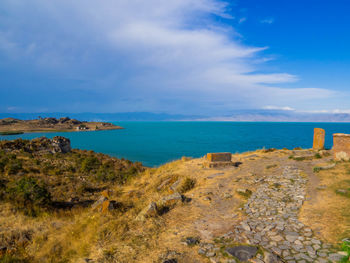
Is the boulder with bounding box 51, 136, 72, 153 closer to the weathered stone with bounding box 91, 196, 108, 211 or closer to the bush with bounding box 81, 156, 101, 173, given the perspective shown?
the bush with bounding box 81, 156, 101, 173

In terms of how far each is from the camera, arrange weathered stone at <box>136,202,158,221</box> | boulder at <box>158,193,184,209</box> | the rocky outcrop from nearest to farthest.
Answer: weathered stone at <box>136,202,158,221</box> → boulder at <box>158,193,184,209</box> → the rocky outcrop

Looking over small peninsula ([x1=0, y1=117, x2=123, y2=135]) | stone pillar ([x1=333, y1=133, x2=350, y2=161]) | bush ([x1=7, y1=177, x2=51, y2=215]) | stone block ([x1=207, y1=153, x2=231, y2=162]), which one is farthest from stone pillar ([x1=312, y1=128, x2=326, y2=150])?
small peninsula ([x1=0, y1=117, x2=123, y2=135])

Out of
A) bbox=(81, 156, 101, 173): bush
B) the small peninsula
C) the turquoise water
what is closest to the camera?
bbox=(81, 156, 101, 173): bush

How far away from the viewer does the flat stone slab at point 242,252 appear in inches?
175

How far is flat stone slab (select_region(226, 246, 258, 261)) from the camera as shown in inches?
175

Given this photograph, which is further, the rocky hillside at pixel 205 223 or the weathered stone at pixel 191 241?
the weathered stone at pixel 191 241

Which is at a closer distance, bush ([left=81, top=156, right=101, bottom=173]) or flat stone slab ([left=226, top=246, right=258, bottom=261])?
flat stone slab ([left=226, top=246, right=258, bottom=261])

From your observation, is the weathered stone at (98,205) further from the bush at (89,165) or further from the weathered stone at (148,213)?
the bush at (89,165)

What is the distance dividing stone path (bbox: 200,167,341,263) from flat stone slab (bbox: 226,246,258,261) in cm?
16

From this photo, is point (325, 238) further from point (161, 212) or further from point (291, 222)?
point (161, 212)

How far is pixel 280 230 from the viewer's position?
550 cm

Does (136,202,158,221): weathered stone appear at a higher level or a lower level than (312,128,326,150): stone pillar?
lower

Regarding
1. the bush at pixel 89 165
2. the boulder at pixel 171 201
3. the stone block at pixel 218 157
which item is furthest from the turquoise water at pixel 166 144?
the boulder at pixel 171 201

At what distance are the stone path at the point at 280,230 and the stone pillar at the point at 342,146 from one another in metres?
5.88
